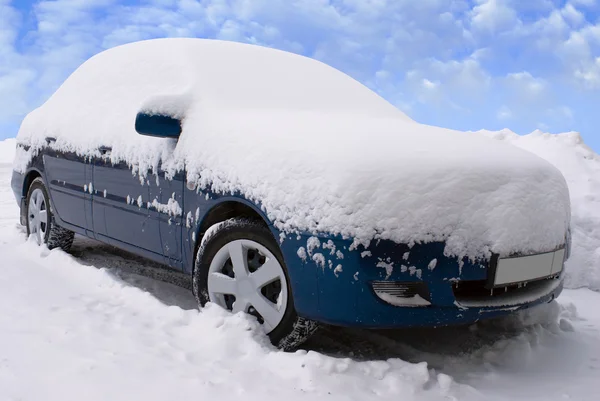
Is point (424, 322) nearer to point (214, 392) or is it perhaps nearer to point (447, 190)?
point (447, 190)

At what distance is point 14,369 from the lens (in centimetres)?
253

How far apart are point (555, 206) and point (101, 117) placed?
317 cm

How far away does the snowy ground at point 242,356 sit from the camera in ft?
7.93

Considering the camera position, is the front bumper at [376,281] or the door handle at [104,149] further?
the door handle at [104,149]

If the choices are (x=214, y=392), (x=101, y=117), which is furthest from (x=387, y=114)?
(x=214, y=392)

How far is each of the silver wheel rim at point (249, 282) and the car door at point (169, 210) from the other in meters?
0.38

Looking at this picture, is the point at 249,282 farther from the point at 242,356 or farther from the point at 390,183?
the point at 390,183

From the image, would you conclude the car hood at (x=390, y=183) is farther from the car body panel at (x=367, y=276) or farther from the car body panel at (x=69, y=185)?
the car body panel at (x=69, y=185)

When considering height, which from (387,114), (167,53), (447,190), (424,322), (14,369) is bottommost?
(14,369)

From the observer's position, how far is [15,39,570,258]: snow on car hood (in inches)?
97.0

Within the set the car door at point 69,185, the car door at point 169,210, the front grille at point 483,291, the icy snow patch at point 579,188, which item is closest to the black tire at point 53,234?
the car door at point 69,185

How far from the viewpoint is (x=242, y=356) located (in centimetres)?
272

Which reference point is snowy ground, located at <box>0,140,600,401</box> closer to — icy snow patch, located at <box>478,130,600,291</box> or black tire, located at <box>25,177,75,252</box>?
icy snow patch, located at <box>478,130,600,291</box>

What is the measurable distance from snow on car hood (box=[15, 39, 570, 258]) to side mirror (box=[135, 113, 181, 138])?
0.17 feet
